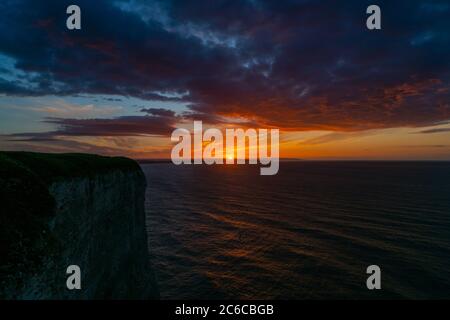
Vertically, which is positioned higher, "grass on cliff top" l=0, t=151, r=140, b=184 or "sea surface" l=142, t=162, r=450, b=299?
"grass on cliff top" l=0, t=151, r=140, b=184

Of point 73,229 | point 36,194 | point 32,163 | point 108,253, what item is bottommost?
point 108,253

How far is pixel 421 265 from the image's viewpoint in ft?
124

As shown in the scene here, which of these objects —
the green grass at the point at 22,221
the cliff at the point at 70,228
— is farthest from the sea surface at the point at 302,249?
the green grass at the point at 22,221

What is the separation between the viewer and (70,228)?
14.0m

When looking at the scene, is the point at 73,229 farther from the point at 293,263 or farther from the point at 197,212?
the point at 197,212

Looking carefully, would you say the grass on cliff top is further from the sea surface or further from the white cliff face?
the sea surface

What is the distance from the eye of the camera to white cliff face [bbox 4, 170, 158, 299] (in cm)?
1105

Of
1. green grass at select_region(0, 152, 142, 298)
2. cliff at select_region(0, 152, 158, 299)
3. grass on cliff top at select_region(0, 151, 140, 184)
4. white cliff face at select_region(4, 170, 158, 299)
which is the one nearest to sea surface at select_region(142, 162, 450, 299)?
white cliff face at select_region(4, 170, 158, 299)

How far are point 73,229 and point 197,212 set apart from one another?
198 feet

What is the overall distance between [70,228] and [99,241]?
15.7 feet

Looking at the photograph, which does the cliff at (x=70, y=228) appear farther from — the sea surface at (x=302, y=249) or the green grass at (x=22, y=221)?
the sea surface at (x=302, y=249)
